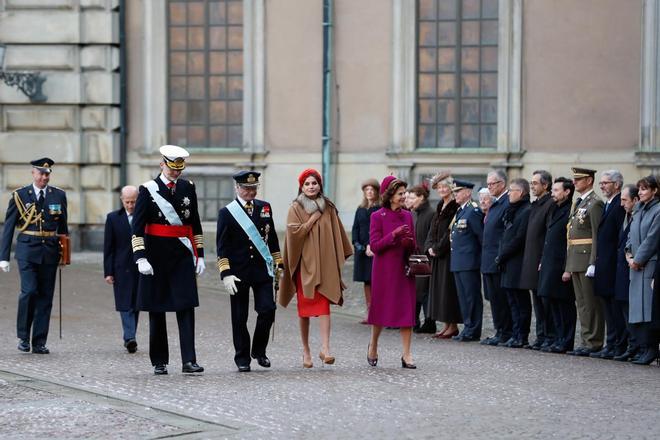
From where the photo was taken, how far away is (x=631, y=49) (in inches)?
923

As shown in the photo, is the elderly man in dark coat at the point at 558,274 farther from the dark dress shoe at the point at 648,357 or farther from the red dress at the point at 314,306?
the red dress at the point at 314,306

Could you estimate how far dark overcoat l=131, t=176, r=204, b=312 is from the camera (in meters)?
12.6

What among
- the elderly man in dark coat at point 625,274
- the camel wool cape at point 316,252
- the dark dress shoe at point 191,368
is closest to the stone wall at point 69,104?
the camel wool cape at point 316,252

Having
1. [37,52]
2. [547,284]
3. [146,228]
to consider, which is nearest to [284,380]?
[146,228]

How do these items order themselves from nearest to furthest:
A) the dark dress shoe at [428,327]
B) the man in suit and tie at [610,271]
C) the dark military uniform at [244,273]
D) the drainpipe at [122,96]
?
the dark military uniform at [244,273] → the man in suit and tie at [610,271] → the dark dress shoe at [428,327] → the drainpipe at [122,96]

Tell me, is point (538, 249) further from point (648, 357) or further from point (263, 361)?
point (263, 361)

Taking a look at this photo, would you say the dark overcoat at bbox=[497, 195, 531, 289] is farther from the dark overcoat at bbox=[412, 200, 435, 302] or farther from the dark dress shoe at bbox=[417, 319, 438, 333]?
the dark overcoat at bbox=[412, 200, 435, 302]

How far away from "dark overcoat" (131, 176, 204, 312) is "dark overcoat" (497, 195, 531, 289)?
421 cm

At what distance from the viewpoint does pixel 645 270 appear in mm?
14000

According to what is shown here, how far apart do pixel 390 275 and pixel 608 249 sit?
7.83 ft

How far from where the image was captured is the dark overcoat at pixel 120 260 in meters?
14.7

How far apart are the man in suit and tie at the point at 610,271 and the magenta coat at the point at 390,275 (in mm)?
2087

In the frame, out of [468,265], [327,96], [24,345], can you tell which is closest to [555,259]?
[468,265]

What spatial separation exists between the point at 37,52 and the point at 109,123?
164 centimetres
